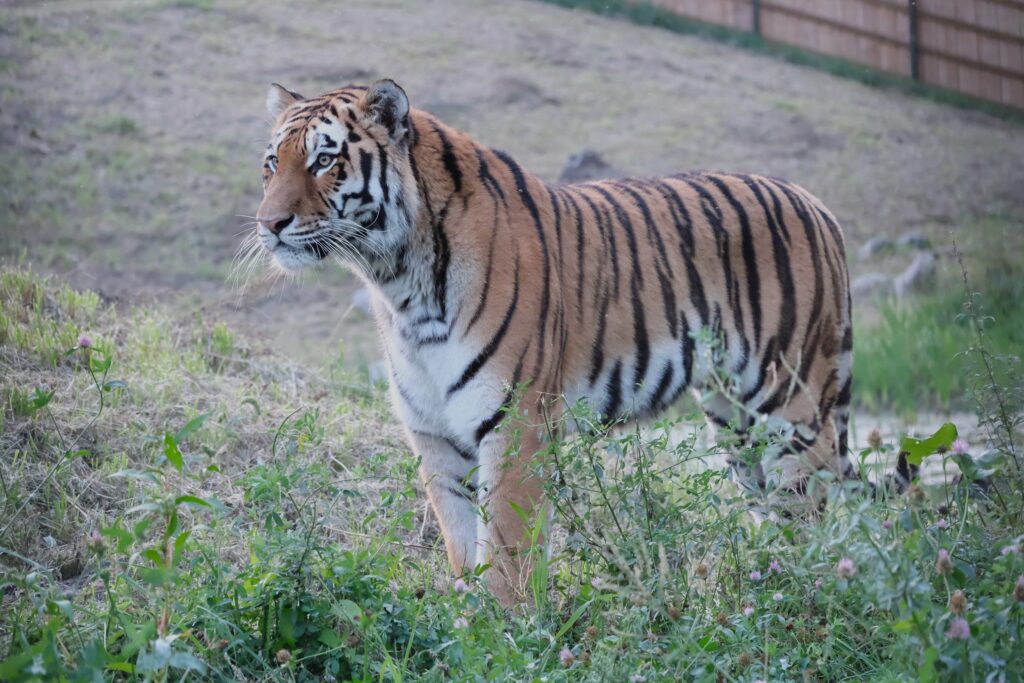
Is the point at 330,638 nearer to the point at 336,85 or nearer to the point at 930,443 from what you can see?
the point at 930,443

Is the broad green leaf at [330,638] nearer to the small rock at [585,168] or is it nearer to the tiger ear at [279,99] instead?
the tiger ear at [279,99]

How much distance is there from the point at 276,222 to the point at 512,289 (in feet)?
2.17

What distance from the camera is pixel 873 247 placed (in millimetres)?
7828

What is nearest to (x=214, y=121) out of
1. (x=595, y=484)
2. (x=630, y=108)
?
(x=630, y=108)

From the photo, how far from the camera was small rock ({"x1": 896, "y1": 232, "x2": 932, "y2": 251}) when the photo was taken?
7.76 metres

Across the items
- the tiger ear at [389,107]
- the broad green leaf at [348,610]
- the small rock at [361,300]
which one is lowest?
the small rock at [361,300]

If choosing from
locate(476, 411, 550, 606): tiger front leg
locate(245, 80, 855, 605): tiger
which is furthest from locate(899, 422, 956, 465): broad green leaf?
locate(476, 411, 550, 606): tiger front leg

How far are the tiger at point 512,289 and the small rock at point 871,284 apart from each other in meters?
3.58

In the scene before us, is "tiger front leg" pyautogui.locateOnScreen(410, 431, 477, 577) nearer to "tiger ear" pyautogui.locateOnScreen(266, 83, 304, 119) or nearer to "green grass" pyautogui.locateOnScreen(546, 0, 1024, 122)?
"tiger ear" pyautogui.locateOnScreen(266, 83, 304, 119)

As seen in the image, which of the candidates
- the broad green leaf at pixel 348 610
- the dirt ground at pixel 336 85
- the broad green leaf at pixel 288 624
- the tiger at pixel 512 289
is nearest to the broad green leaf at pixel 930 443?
the tiger at pixel 512 289

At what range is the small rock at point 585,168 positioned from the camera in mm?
8031

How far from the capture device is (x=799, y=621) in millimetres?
2473

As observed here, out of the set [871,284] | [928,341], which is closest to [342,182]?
[928,341]

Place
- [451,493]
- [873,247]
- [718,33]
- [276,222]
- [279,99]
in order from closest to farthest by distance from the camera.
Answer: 1. [276,222]
2. [451,493]
3. [279,99]
4. [873,247]
5. [718,33]
